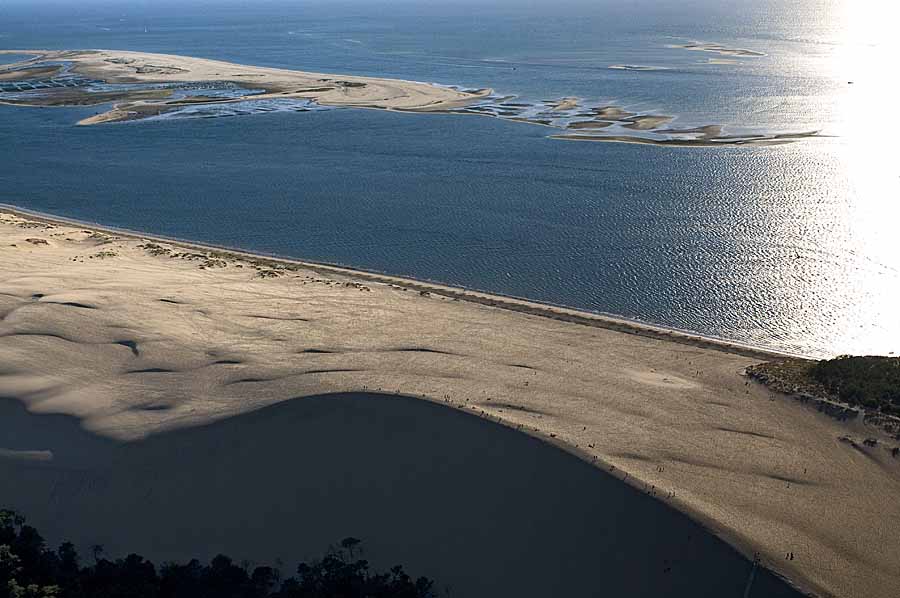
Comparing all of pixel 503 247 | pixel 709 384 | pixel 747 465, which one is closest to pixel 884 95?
pixel 503 247

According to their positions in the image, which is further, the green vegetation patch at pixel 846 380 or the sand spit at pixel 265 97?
the sand spit at pixel 265 97

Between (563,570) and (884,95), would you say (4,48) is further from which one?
(563,570)

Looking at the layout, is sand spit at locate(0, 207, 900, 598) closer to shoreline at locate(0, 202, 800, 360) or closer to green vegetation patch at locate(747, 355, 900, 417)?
shoreline at locate(0, 202, 800, 360)

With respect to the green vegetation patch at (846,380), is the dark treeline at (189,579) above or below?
below

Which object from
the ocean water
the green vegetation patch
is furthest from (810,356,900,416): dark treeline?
the ocean water

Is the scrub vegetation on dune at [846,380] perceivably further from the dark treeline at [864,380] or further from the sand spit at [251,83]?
the sand spit at [251,83]

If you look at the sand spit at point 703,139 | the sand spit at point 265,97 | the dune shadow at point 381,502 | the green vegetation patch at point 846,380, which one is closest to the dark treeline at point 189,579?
the dune shadow at point 381,502
